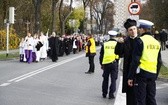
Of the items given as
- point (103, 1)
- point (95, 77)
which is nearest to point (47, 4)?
point (103, 1)

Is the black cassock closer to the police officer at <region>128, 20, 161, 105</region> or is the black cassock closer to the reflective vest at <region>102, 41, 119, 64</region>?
the reflective vest at <region>102, 41, 119, 64</region>

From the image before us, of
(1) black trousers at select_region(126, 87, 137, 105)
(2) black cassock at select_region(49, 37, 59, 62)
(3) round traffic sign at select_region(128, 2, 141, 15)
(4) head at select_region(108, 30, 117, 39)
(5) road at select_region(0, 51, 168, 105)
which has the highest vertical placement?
(3) round traffic sign at select_region(128, 2, 141, 15)

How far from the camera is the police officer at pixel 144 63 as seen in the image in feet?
27.4

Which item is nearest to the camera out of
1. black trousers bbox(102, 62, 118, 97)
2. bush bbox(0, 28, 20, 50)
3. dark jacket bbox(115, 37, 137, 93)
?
dark jacket bbox(115, 37, 137, 93)

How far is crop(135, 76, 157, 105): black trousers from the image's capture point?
27.6 ft

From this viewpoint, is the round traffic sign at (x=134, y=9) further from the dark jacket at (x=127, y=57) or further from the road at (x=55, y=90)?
the dark jacket at (x=127, y=57)

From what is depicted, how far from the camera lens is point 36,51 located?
92.8 ft

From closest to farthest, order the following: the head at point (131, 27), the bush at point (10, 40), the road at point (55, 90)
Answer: the head at point (131, 27) < the road at point (55, 90) < the bush at point (10, 40)

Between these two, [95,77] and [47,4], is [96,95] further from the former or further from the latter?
[47,4]

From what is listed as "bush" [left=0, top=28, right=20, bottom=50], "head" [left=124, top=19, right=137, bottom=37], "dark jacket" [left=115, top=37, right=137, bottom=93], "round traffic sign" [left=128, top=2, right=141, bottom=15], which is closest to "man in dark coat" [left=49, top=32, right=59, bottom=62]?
"round traffic sign" [left=128, top=2, right=141, bottom=15]

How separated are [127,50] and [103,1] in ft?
276

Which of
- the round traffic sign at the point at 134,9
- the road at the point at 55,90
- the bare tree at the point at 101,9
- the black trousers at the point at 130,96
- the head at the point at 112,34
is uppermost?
the bare tree at the point at 101,9

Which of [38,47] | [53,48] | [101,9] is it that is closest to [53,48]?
[53,48]

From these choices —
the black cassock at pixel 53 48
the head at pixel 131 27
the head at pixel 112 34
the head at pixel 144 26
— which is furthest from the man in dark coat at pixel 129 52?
the black cassock at pixel 53 48
